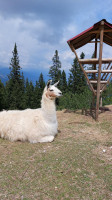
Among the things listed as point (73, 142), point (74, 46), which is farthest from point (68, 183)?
point (74, 46)

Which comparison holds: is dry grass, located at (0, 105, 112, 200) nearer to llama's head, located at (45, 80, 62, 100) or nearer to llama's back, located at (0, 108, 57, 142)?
llama's back, located at (0, 108, 57, 142)

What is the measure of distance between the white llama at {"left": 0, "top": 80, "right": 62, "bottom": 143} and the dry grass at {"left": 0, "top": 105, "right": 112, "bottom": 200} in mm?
269

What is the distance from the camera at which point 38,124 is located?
207 inches

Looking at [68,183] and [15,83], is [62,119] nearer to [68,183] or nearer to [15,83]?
[68,183]

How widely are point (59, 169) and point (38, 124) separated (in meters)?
1.99

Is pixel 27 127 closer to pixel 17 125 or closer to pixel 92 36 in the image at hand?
pixel 17 125

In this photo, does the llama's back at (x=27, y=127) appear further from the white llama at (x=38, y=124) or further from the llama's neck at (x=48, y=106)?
the llama's neck at (x=48, y=106)

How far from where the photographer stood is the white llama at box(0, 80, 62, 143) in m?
5.11

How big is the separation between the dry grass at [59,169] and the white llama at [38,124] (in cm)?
27

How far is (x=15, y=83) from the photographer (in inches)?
1994

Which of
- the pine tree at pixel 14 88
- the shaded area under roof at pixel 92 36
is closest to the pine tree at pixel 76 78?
the pine tree at pixel 14 88

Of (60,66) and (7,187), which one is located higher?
(60,66)

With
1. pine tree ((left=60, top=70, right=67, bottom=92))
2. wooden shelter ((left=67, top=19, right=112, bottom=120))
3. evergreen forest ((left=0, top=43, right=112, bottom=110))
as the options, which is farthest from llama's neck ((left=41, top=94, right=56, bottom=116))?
pine tree ((left=60, top=70, right=67, bottom=92))

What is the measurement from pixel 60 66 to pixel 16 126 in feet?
167
